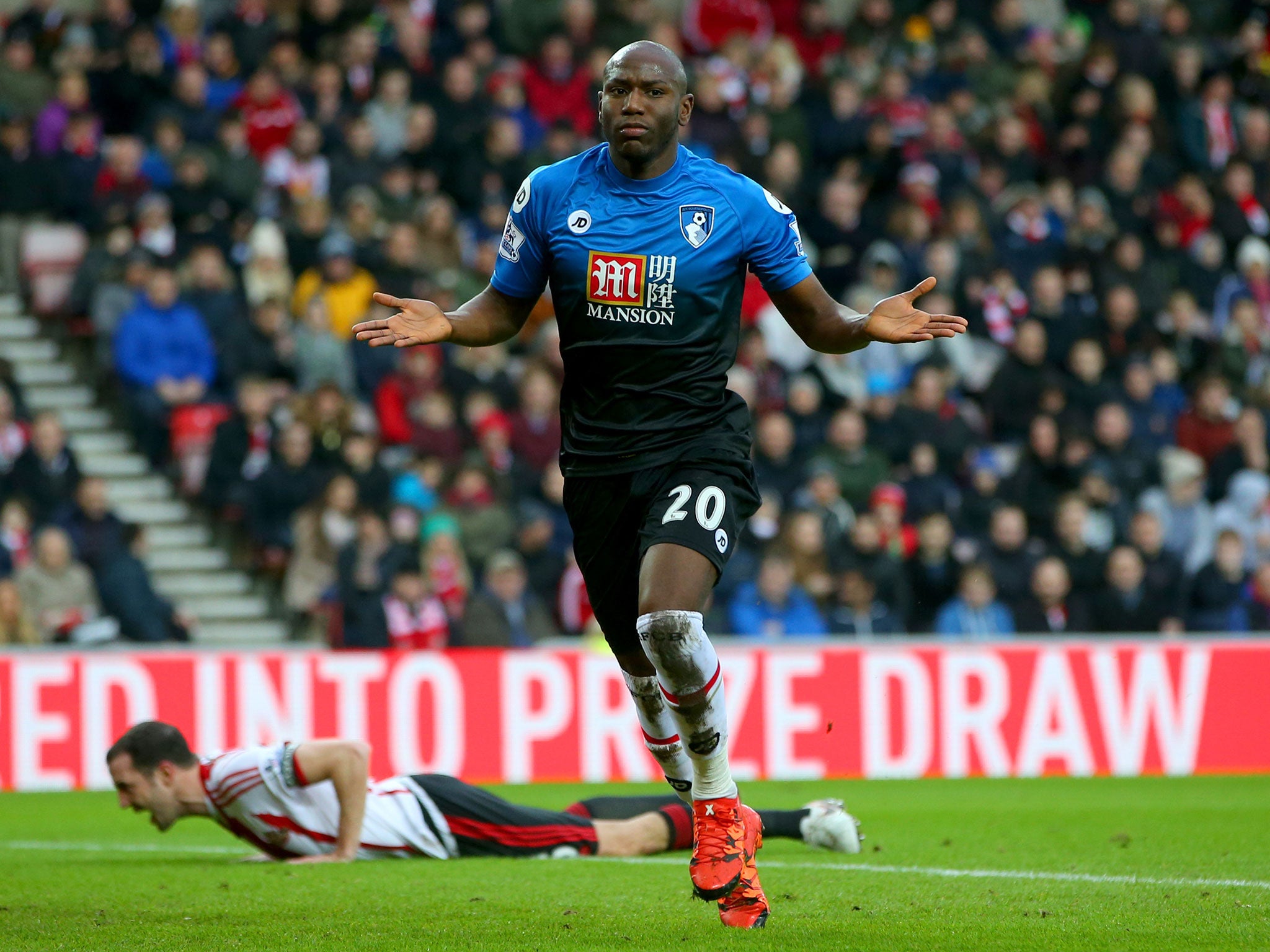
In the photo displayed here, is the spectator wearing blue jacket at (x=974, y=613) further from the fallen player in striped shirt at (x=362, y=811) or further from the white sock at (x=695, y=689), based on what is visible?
the white sock at (x=695, y=689)

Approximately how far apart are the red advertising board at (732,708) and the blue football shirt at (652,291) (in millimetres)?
7251

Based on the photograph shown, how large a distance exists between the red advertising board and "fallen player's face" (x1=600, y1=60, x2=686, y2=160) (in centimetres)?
761

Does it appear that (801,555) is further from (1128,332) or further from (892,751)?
(1128,332)

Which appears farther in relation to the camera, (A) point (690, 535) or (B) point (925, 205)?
(B) point (925, 205)

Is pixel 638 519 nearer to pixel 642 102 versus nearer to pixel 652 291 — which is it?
pixel 652 291

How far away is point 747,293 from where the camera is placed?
55.0 ft

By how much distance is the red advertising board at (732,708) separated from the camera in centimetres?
1276

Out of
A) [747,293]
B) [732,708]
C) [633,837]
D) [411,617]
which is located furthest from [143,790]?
[747,293]

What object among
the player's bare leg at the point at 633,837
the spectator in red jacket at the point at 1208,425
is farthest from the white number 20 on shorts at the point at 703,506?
the spectator in red jacket at the point at 1208,425

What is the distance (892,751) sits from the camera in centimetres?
1343

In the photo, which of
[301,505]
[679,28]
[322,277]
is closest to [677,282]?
[301,505]

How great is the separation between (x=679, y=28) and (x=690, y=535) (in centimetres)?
1563

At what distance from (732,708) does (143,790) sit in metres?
6.12

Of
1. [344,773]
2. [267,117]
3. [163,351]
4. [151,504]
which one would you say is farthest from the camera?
[267,117]
